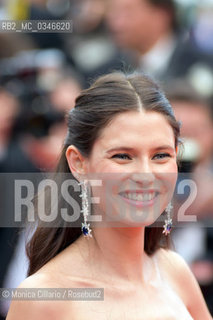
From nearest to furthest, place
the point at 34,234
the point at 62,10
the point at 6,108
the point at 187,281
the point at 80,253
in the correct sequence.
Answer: the point at 80,253, the point at 34,234, the point at 187,281, the point at 6,108, the point at 62,10

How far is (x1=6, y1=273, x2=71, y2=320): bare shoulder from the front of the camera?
7.58ft

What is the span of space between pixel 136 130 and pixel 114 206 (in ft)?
0.99

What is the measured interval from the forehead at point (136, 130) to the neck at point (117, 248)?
0.37 metres

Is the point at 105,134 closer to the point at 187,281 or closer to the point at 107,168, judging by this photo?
the point at 107,168

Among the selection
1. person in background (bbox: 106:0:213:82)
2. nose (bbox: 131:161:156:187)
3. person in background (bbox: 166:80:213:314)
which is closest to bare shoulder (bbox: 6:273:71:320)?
nose (bbox: 131:161:156:187)

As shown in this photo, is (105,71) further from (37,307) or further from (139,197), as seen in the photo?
(37,307)

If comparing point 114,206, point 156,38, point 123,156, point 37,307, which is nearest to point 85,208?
point 114,206

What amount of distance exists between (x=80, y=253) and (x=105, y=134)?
498 millimetres

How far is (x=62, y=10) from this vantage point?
215 inches

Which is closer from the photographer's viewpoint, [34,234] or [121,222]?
[121,222]

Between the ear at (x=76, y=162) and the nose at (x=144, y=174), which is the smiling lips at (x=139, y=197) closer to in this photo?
the nose at (x=144, y=174)

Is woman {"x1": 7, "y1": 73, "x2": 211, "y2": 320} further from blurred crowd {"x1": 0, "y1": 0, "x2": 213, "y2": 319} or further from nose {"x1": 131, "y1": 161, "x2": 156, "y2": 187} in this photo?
blurred crowd {"x1": 0, "y1": 0, "x2": 213, "y2": 319}

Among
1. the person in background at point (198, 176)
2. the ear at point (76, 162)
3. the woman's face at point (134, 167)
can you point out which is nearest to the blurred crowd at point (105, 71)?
the person in background at point (198, 176)

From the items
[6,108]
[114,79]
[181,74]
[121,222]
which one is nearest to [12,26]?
[6,108]
